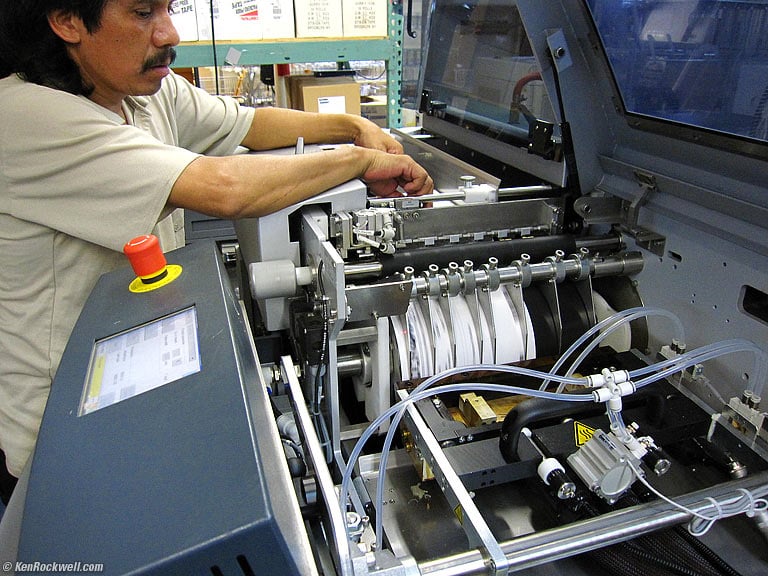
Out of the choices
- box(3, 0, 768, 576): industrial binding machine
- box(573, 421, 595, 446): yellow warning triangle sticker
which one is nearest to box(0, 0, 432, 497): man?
box(3, 0, 768, 576): industrial binding machine

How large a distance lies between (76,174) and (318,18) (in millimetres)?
1749

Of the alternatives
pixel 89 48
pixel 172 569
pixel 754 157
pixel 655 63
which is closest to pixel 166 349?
pixel 172 569

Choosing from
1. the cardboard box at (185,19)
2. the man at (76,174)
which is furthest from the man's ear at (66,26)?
the cardboard box at (185,19)

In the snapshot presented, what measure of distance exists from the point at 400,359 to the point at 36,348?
759 mm

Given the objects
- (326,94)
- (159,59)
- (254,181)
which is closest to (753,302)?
(254,181)

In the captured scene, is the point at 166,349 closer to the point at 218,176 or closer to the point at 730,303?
the point at 218,176

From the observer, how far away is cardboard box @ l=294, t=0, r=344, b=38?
248 cm

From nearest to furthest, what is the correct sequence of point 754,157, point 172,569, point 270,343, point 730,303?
point 172,569
point 754,157
point 730,303
point 270,343

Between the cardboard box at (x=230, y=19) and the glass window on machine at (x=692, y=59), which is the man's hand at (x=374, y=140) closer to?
the glass window on machine at (x=692, y=59)

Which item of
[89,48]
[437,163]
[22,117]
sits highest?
[89,48]

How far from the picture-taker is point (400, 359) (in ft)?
3.96

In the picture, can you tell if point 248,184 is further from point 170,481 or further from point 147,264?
point 170,481

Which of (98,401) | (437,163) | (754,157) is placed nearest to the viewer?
(98,401)

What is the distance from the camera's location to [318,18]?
250cm
